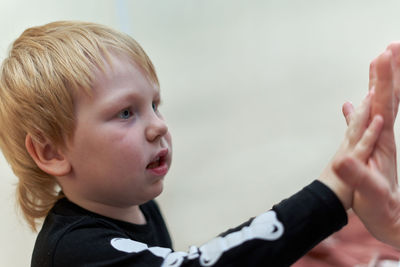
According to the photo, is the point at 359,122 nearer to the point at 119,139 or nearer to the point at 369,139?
the point at 369,139

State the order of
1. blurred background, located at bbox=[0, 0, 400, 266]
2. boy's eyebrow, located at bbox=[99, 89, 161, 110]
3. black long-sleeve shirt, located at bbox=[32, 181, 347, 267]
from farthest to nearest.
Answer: blurred background, located at bbox=[0, 0, 400, 266], boy's eyebrow, located at bbox=[99, 89, 161, 110], black long-sleeve shirt, located at bbox=[32, 181, 347, 267]

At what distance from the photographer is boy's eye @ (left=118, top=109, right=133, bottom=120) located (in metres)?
0.69

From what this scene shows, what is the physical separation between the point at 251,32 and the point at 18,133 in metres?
0.59

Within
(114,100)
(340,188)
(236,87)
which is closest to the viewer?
(340,188)

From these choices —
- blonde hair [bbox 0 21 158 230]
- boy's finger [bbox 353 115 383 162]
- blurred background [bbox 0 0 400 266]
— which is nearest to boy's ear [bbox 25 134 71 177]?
blonde hair [bbox 0 21 158 230]

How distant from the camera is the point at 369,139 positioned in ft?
1.86

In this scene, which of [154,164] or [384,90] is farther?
[154,164]

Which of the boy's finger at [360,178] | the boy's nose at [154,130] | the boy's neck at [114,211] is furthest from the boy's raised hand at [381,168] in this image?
the boy's neck at [114,211]

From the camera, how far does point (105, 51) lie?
701 millimetres

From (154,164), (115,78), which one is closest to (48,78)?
(115,78)

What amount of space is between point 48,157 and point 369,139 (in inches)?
19.6

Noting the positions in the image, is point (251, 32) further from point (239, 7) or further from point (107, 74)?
point (107, 74)

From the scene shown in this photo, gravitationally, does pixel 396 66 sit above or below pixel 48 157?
above

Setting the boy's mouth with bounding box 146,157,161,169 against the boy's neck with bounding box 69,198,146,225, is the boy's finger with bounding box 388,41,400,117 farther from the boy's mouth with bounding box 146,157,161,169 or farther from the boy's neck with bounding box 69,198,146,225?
the boy's neck with bounding box 69,198,146,225
